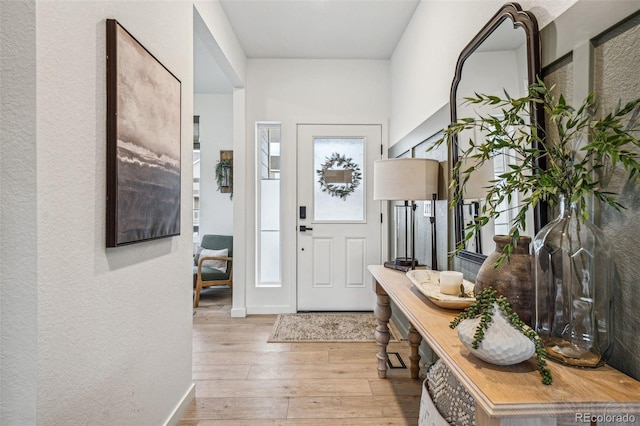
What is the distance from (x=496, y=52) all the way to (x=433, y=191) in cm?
90

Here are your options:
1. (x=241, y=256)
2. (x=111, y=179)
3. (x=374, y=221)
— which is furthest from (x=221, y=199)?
(x=111, y=179)

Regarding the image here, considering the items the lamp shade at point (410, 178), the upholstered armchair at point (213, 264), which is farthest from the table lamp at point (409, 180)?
the upholstered armchair at point (213, 264)

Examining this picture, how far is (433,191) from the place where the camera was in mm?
2217

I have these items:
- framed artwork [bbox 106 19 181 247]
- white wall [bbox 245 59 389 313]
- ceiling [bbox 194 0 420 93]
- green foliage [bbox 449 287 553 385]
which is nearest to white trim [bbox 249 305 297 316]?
white wall [bbox 245 59 389 313]

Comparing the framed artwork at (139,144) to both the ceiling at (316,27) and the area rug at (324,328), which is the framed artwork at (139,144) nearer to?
the ceiling at (316,27)

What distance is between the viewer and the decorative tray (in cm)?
135

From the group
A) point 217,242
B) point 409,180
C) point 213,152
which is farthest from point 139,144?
point 213,152

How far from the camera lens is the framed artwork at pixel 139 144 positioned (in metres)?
1.22

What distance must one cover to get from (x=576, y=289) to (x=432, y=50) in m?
2.00

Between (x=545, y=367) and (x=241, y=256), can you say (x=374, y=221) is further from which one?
(x=545, y=367)

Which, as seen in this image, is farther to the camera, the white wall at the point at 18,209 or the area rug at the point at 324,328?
the area rug at the point at 324,328

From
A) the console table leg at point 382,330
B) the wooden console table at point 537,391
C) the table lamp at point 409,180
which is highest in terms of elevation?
the table lamp at point 409,180

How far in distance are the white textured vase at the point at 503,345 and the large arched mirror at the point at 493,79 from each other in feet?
1.61

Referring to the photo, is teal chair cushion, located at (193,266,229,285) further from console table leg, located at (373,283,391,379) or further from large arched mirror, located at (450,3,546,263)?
large arched mirror, located at (450,3,546,263)
